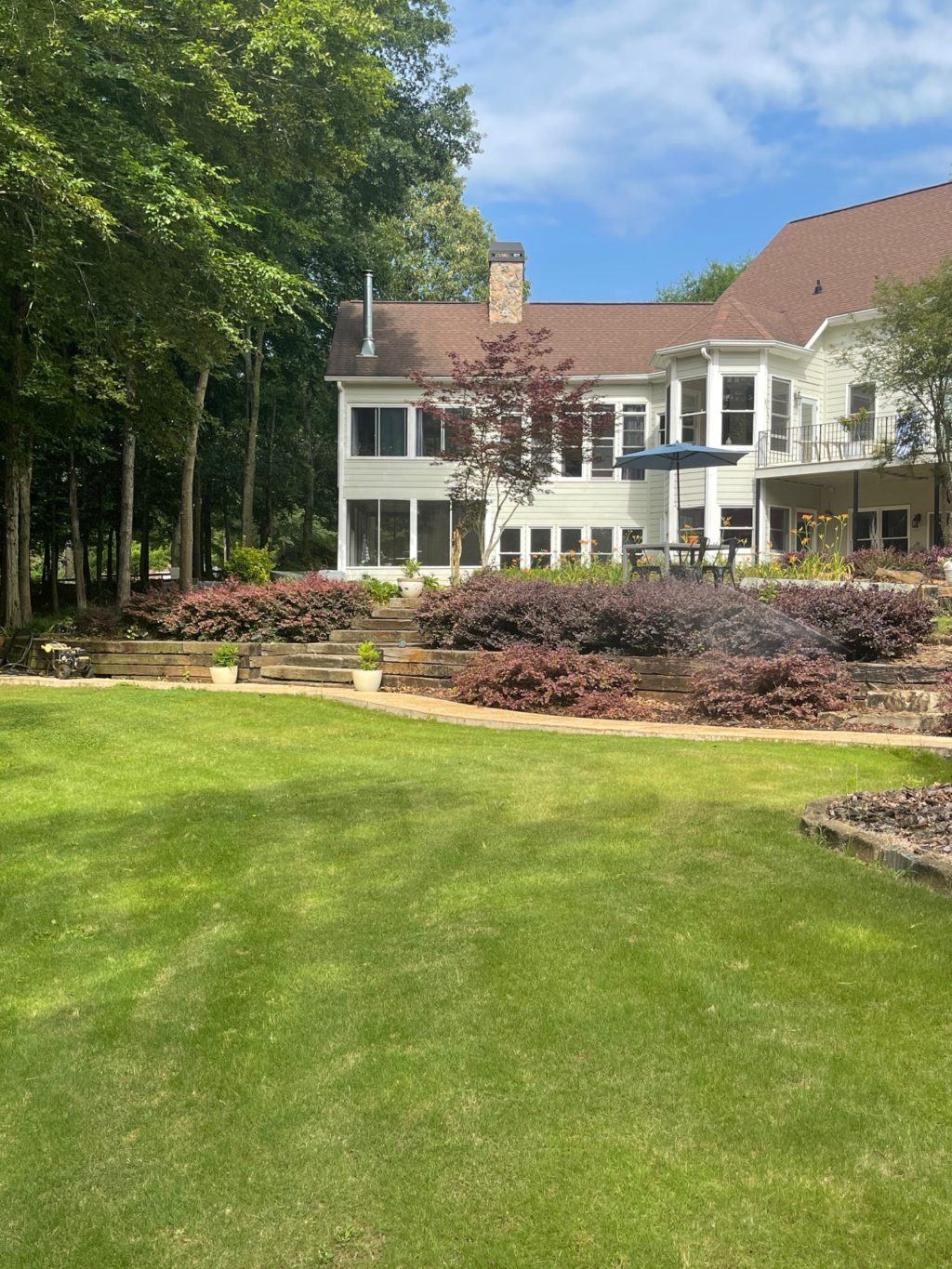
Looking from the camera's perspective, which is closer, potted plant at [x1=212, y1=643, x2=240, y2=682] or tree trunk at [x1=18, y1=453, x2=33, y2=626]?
potted plant at [x1=212, y1=643, x2=240, y2=682]

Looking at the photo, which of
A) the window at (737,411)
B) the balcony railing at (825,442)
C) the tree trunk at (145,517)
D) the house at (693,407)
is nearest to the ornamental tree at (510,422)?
the house at (693,407)

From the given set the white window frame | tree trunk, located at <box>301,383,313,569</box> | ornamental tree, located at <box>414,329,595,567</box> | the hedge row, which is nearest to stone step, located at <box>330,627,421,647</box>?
the hedge row

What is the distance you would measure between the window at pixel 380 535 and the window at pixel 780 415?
9.06 meters

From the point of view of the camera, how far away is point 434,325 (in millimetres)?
26281

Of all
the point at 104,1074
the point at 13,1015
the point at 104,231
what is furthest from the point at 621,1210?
the point at 104,231

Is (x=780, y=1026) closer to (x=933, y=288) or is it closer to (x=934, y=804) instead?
(x=934, y=804)

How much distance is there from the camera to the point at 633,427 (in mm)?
24547

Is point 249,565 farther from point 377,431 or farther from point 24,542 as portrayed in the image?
point 377,431

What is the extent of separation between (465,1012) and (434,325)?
82.3 ft

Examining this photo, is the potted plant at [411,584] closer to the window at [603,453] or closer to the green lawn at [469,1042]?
the window at [603,453]

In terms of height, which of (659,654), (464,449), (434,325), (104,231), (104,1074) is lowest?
(104,1074)

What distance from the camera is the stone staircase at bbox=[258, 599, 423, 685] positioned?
1265 centimetres

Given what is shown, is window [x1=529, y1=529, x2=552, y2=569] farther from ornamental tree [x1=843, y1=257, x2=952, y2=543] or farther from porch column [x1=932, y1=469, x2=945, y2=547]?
porch column [x1=932, y1=469, x2=945, y2=547]

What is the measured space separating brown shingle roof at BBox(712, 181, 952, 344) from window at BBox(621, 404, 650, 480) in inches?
121
